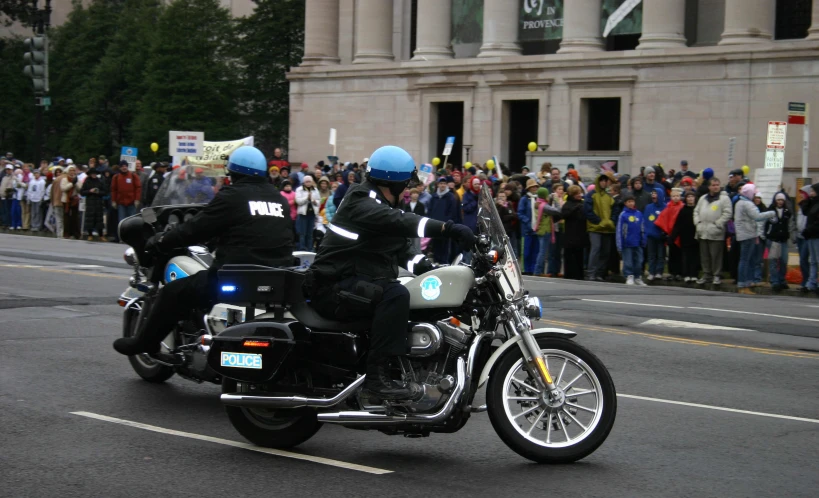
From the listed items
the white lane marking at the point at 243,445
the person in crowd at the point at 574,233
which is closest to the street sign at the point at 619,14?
the person in crowd at the point at 574,233

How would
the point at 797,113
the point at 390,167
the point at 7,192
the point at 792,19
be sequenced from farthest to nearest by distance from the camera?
the point at 792,19 < the point at 7,192 < the point at 797,113 < the point at 390,167

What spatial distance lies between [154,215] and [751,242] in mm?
14009

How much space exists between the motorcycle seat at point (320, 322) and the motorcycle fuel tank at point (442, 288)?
355 mm

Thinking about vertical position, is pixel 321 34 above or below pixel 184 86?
above

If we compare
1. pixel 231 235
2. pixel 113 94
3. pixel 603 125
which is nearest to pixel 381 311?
pixel 231 235

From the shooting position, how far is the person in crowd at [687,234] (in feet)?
70.5

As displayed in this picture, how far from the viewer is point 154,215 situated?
30.2 ft

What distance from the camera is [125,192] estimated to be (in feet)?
94.7

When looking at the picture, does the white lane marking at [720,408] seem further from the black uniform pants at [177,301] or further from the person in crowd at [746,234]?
the person in crowd at [746,234]

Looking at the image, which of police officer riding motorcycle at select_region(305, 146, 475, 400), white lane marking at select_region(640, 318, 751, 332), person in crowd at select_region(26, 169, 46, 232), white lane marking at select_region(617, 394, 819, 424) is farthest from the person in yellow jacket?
person in crowd at select_region(26, 169, 46, 232)

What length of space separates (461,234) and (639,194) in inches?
645

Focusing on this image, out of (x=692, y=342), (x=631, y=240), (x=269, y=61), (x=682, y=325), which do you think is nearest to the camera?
(x=692, y=342)

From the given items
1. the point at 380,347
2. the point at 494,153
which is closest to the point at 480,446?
the point at 380,347

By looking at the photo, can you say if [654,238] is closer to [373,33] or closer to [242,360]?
[242,360]
